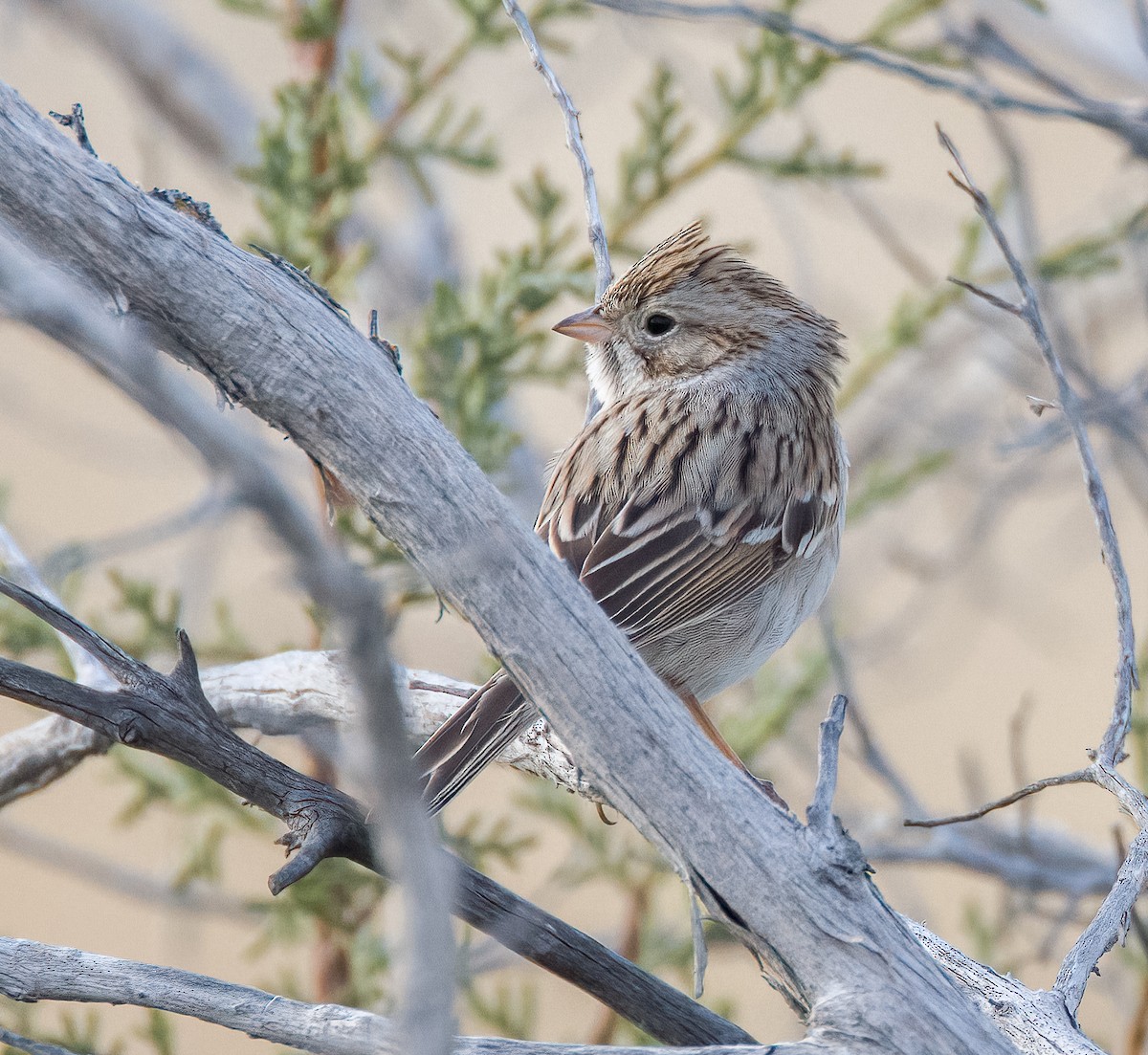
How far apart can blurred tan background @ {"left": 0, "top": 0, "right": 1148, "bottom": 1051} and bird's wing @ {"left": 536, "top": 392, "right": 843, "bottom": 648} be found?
1.45 feet

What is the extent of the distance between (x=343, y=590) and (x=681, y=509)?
2.22 meters

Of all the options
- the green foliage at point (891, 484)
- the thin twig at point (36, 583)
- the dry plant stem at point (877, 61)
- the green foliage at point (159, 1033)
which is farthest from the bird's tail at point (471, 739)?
the green foliage at point (891, 484)

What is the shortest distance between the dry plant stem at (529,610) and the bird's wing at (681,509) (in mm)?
1264

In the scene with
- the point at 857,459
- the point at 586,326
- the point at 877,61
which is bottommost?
the point at 877,61

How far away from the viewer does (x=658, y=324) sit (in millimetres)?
3518

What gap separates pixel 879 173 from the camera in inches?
152

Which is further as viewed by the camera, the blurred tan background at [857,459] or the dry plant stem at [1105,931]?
the blurred tan background at [857,459]

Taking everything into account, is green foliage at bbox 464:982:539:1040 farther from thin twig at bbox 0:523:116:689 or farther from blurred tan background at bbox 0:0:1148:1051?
thin twig at bbox 0:523:116:689

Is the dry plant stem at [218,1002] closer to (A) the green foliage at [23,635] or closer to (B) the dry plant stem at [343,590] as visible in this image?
(B) the dry plant stem at [343,590]

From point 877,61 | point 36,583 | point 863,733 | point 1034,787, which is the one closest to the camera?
point 1034,787

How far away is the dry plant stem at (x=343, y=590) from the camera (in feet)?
2.66

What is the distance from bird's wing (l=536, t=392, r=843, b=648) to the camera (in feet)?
9.26

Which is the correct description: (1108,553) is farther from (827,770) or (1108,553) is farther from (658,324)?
(658,324)

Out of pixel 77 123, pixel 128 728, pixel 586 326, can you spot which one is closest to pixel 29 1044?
pixel 128 728
